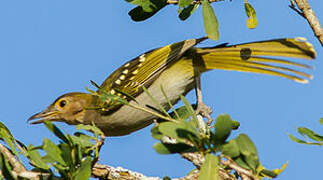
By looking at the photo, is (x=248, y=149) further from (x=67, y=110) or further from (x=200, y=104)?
(x=67, y=110)

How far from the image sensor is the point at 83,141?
2.80 metres

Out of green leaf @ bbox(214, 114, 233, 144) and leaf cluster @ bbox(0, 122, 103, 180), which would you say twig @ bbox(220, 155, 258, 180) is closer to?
green leaf @ bbox(214, 114, 233, 144)

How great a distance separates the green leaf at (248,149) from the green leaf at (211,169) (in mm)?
140

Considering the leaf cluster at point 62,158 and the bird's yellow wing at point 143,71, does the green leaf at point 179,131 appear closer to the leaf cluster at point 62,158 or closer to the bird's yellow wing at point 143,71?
the leaf cluster at point 62,158

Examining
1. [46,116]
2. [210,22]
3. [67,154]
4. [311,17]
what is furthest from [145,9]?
[46,116]

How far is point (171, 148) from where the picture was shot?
7.31 ft

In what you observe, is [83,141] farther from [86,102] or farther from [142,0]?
[86,102]

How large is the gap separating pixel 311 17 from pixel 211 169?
1.77 metres

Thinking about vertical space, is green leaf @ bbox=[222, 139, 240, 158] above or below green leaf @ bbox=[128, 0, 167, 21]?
below

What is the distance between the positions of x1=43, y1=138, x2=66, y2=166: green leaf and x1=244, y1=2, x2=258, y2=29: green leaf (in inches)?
82.8

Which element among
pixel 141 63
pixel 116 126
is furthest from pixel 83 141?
pixel 141 63

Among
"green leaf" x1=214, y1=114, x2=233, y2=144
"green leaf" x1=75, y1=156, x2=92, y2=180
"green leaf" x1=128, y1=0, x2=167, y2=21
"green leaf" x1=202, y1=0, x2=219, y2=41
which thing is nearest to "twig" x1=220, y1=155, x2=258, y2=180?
"green leaf" x1=214, y1=114, x2=233, y2=144

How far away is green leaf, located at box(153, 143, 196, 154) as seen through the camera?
2.18 metres

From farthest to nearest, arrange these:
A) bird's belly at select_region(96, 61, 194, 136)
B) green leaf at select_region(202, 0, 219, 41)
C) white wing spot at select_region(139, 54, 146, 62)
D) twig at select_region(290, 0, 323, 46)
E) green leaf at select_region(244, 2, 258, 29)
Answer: white wing spot at select_region(139, 54, 146, 62), bird's belly at select_region(96, 61, 194, 136), green leaf at select_region(244, 2, 258, 29), twig at select_region(290, 0, 323, 46), green leaf at select_region(202, 0, 219, 41)
